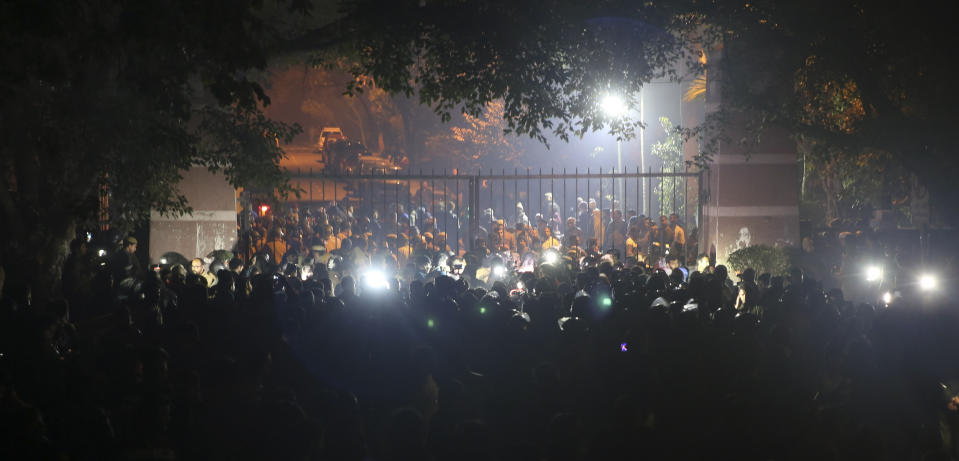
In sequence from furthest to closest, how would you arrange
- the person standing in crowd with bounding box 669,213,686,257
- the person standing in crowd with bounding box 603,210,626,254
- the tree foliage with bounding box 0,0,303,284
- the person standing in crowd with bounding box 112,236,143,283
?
the person standing in crowd with bounding box 603,210,626,254
the person standing in crowd with bounding box 669,213,686,257
the person standing in crowd with bounding box 112,236,143,283
the tree foliage with bounding box 0,0,303,284

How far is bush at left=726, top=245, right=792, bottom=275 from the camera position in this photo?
13.9m

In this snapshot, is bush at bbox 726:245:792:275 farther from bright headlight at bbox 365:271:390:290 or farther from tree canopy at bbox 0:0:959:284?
bright headlight at bbox 365:271:390:290

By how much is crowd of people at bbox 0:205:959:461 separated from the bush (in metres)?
5.34

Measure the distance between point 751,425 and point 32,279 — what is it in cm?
676

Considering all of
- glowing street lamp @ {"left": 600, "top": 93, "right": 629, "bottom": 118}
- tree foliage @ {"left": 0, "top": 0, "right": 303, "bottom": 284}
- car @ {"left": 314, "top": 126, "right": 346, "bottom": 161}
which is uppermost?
car @ {"left": 314, "top": 126, "right": 346, "bottom": 161}

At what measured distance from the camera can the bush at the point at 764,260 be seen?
13.9 meters

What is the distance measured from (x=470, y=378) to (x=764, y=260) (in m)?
9.32

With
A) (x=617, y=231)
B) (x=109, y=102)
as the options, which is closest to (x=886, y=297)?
(x=617, y=231)

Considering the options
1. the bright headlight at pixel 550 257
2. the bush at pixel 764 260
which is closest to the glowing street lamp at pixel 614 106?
the bright headlight at pixel 550 257

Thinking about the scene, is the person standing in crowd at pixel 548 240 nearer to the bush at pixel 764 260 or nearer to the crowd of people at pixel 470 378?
the bush at pixel 764 260

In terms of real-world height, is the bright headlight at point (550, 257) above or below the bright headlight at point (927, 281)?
above

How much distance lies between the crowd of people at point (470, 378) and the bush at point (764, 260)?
5.34 meters

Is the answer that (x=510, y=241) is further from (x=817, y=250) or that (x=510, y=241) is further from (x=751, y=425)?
(x=751, y=425)

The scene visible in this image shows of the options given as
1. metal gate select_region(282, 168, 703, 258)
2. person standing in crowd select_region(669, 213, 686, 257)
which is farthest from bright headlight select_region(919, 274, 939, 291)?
metal gate select_region(282, 168, 703, 258)
